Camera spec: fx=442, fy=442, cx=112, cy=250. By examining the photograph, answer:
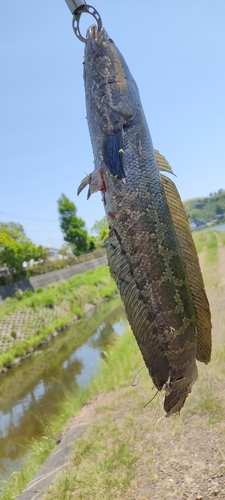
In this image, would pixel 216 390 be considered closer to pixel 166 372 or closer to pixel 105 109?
pixel 166 372

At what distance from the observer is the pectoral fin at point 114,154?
209 cm

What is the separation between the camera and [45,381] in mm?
15508

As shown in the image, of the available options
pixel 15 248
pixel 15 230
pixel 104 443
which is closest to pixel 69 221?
pixel 15 230

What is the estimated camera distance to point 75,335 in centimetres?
2227

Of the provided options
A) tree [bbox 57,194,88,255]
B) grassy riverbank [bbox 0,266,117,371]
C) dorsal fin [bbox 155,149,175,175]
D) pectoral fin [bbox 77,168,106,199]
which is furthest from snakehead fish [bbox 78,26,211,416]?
tree [bbox 57,194,88,255]

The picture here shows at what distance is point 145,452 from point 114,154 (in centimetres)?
442

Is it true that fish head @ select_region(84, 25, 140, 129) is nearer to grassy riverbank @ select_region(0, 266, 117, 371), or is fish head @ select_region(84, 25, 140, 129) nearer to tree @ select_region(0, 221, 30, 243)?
grassy riverbank @ select_region(0, 266, 117, 371)

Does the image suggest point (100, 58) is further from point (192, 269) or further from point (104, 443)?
point (104, 443)

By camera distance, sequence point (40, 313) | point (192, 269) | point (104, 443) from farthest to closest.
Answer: point (40, 313) < point (104, 443) < point (192, 269)

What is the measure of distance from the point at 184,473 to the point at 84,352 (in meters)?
13.7

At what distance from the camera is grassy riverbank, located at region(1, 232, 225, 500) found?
178 inches

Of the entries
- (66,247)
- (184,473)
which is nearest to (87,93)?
(184,473)

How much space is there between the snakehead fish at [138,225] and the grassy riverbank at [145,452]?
3.56ft

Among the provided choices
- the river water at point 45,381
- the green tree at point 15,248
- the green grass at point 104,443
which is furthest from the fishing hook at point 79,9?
the green tree at point 15,248
